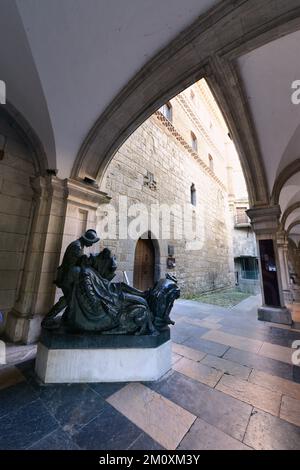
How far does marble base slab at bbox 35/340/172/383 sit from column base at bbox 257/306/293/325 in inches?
118

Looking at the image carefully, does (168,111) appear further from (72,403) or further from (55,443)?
(55,443)

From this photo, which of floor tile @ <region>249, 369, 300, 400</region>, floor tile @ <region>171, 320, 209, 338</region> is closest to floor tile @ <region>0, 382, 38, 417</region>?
floor tile @ <region>249, 369, 300, 400</region>

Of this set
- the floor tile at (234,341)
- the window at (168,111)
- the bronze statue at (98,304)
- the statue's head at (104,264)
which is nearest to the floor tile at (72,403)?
the bronze statue at (98,304)

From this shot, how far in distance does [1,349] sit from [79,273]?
1.59 meters

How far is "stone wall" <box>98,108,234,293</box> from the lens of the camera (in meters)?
4.48

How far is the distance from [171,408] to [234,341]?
5.46ft

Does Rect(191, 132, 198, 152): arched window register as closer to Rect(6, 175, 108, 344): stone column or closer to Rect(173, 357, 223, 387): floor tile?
Rect(6, 175, 108, 344): stone column

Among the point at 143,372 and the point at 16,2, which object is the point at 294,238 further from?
the point at 16,2

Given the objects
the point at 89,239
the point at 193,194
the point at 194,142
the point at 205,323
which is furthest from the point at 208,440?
the point at 194,142

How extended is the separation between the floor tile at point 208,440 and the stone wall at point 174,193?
3222 mm

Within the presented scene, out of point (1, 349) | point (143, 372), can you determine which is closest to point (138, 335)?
point (143, 372)

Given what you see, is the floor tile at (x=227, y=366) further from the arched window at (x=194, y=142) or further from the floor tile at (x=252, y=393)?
the arched window at (x=194, y=142)

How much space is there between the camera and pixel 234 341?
2.64m

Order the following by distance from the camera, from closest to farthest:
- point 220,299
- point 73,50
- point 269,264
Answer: point 73,50 < point 269,264 < point 220,299
